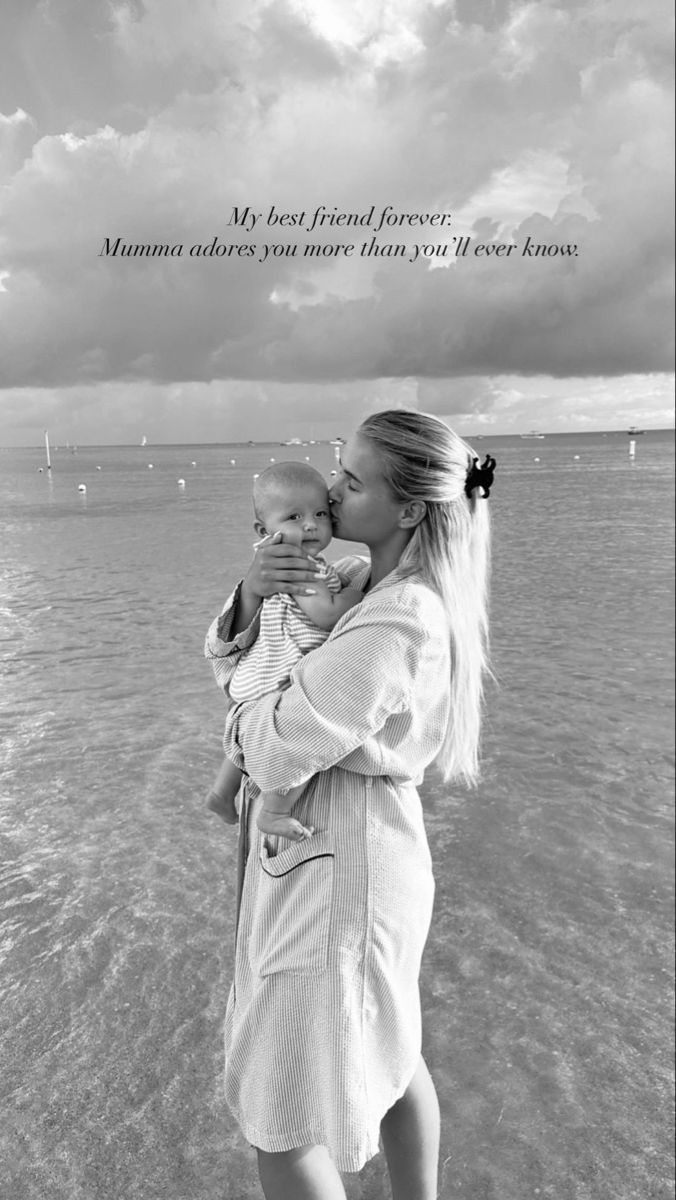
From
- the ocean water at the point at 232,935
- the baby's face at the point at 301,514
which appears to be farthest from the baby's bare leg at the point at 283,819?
the ocean water at the point at 232,935

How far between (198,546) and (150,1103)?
1477 cm

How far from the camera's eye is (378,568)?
1932 mm

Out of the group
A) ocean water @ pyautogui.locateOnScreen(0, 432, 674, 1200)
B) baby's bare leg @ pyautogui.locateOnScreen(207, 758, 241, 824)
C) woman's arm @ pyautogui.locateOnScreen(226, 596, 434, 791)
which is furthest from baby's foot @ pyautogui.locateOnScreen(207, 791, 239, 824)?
ocean water @ pyautogui.locateOnScreen(0, 432, 674, 1200)

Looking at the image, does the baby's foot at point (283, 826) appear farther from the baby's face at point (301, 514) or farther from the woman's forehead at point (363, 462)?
the woman's forehead at point (363, 462)

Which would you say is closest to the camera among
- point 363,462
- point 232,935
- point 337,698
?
point 337,698

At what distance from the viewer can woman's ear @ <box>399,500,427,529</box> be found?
1814mm

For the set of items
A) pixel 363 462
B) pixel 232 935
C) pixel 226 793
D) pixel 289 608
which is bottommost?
pixel 232 935

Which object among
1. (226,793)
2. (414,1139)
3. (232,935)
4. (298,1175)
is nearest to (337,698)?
(226,793)

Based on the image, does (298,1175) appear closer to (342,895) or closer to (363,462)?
(342,895)

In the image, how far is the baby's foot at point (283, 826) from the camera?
1681 mm

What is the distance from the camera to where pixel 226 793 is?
212 cm

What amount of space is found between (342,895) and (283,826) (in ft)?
0.58

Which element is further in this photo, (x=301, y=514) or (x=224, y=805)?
(x=224, y=805)

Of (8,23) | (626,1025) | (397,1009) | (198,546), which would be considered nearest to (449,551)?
(397,1009)
